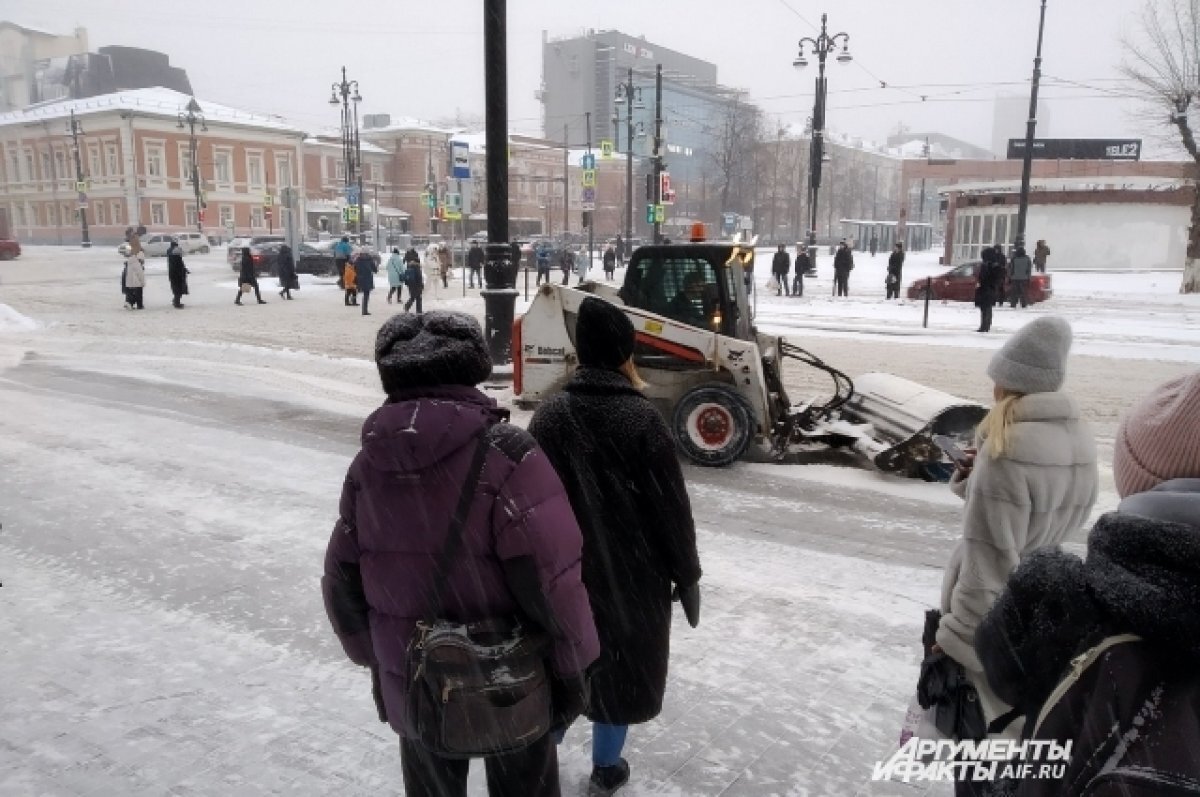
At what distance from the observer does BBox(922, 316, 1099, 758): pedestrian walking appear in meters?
2.42

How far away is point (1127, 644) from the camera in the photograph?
4.15ft

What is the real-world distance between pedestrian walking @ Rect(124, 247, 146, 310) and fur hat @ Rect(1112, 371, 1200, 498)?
74.0ft

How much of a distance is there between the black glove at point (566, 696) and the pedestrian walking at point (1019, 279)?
24.1m

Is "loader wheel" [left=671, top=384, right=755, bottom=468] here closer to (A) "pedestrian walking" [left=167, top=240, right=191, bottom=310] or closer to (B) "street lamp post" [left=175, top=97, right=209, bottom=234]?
(A) "pedestrian walking" [left=167, top=240, right=191, bottom=310]

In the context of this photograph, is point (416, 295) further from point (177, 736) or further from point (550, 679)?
point (550, 679)

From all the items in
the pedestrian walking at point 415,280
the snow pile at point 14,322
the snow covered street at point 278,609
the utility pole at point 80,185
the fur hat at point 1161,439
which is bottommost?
the snow covered street at point 278,609

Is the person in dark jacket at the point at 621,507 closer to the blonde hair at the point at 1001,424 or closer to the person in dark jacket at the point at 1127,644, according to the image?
the blonde hair at the point at 1001,424

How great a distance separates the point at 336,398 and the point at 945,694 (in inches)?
368

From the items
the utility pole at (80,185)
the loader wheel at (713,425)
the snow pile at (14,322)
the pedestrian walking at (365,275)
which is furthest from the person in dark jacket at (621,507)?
the utility pole at (80,185)

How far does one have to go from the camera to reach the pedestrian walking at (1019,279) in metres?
23.0

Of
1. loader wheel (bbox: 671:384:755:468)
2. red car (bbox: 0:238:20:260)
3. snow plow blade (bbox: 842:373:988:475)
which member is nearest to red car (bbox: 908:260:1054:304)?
snow plow blade (bbox: 842:373:988:475)

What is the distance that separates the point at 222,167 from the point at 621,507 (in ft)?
242

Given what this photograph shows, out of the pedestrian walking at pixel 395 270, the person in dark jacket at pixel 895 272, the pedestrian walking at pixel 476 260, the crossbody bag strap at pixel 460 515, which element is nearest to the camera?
the crossbody bag strap at pixel 460 515

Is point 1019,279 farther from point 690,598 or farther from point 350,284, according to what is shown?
point 690,598
